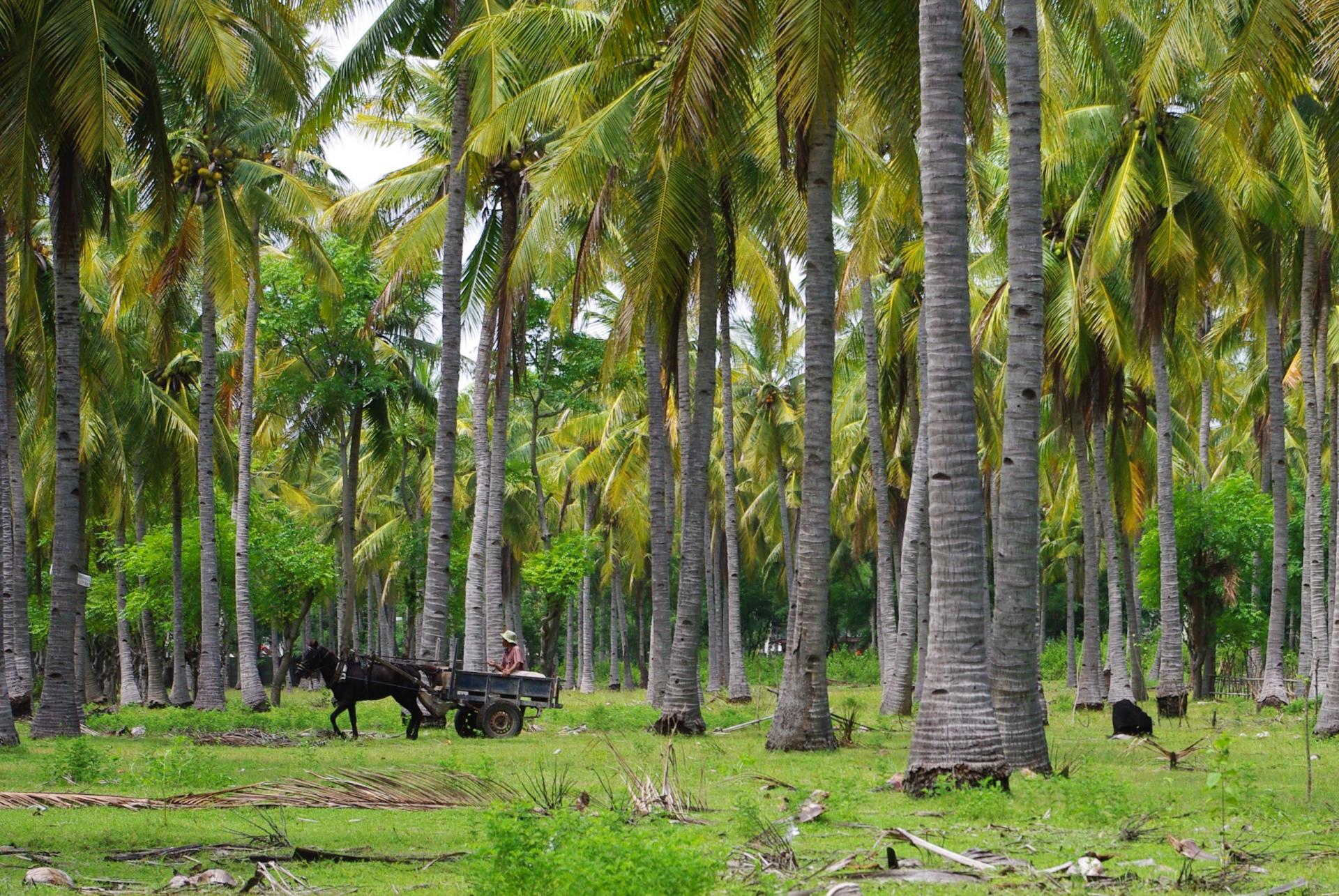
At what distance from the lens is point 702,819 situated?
952cm

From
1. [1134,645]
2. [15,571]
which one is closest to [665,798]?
[15,571]

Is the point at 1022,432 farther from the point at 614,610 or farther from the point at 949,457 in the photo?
the point at 614,610

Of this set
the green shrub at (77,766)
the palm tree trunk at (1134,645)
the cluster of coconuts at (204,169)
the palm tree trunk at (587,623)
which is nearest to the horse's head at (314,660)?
the green shrub at (77,766)

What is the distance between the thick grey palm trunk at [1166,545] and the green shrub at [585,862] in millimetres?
19429

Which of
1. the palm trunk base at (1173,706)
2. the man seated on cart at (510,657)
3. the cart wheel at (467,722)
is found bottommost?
the palm trunk base at (1173,706)

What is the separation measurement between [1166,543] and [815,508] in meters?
11.1

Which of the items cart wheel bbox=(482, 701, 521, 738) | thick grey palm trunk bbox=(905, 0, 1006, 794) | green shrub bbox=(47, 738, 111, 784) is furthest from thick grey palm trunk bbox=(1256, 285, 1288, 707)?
green shrub bbox=(47, 738, 111, 784)

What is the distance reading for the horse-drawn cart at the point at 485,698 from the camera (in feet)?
63.8

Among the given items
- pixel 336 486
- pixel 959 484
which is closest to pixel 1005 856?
pixel 959 484

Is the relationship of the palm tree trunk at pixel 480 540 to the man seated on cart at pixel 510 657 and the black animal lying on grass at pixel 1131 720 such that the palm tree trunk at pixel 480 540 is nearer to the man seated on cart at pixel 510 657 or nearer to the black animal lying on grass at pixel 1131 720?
the man seated on cart at pixel 510 657

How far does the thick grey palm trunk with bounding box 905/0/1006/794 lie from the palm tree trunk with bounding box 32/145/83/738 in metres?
11.4

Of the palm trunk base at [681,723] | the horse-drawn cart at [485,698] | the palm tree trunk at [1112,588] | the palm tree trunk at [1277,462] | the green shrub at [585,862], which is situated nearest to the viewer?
the green shrub at [585,862]

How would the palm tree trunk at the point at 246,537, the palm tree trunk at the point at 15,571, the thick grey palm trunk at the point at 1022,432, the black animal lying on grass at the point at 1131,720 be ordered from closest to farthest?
1. the thick grey palm trunk at the point at 1022,432
2. the black animal lying on grass at the point at 1131,720
3. the palm tree trunk at the point at 15,571
4. the palm tree trunk at the point at 246,537

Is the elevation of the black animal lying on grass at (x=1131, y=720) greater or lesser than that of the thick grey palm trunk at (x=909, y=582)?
lesser
